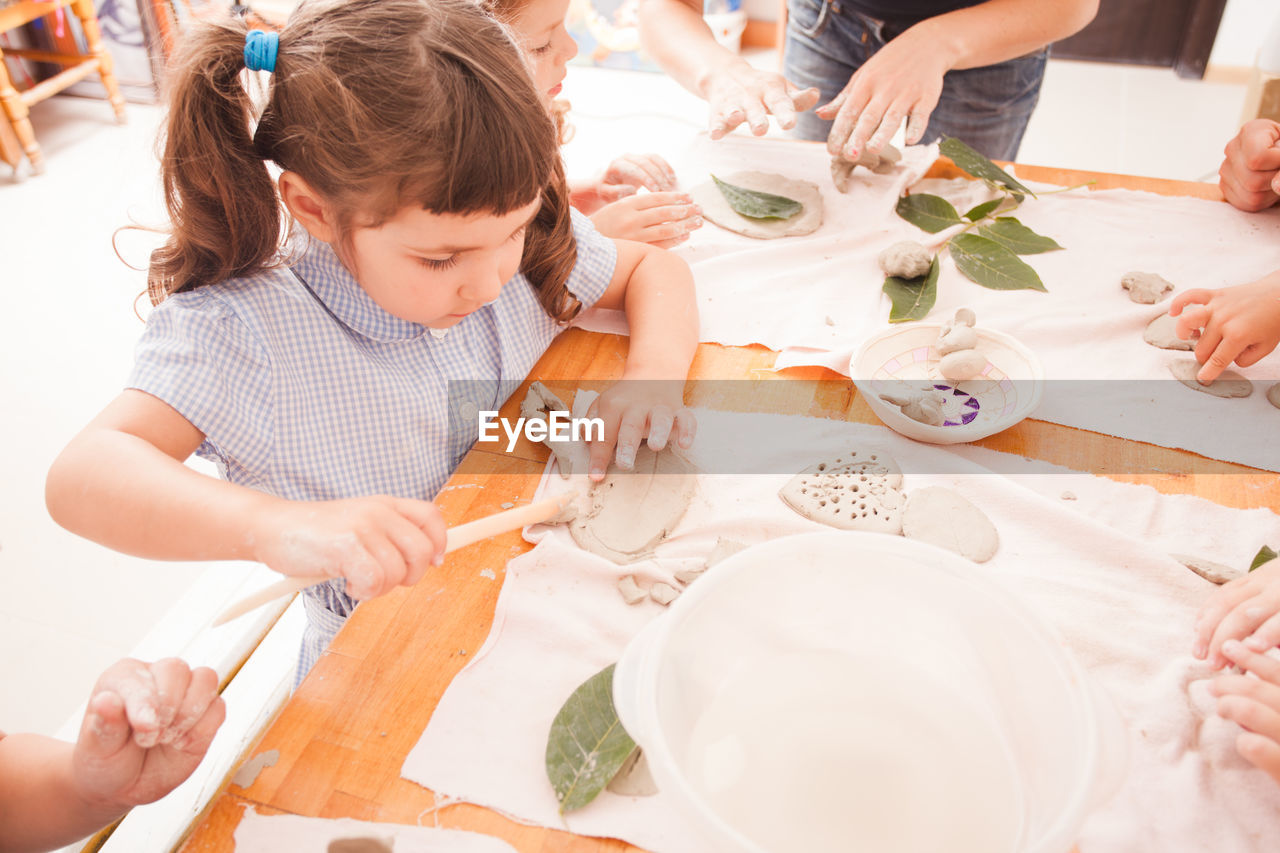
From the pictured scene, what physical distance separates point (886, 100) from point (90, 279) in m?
2.32

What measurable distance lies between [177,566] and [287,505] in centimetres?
129

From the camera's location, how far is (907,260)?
3.69 feet

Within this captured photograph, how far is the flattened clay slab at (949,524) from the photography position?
0.80 m

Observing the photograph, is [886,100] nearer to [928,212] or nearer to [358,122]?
[928,212]

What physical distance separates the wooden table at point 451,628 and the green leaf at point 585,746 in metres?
0.03

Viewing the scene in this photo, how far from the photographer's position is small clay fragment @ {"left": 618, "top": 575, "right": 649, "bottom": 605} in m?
0.75

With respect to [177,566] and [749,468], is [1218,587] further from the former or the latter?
[177,566]

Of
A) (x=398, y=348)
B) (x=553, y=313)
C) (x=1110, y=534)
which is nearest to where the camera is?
(x=1110, y=534)

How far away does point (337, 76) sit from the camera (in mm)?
732

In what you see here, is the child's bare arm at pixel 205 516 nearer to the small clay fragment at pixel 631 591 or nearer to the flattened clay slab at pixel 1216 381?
the small clay fragment at pixel 631 591

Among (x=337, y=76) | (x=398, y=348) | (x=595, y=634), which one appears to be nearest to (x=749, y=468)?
(x=595, y=634)

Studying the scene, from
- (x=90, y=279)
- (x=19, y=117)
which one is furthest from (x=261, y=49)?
(x=19, y=117)

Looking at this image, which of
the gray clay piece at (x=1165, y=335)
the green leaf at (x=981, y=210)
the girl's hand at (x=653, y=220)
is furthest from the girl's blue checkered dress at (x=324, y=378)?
the gray clay piece at (x=1165, y=335)

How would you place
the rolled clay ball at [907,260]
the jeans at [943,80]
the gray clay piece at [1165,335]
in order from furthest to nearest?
the jeans at [943,80] < the rolled clay ball at [907,260] < the gray clay piece at [1165,335]
